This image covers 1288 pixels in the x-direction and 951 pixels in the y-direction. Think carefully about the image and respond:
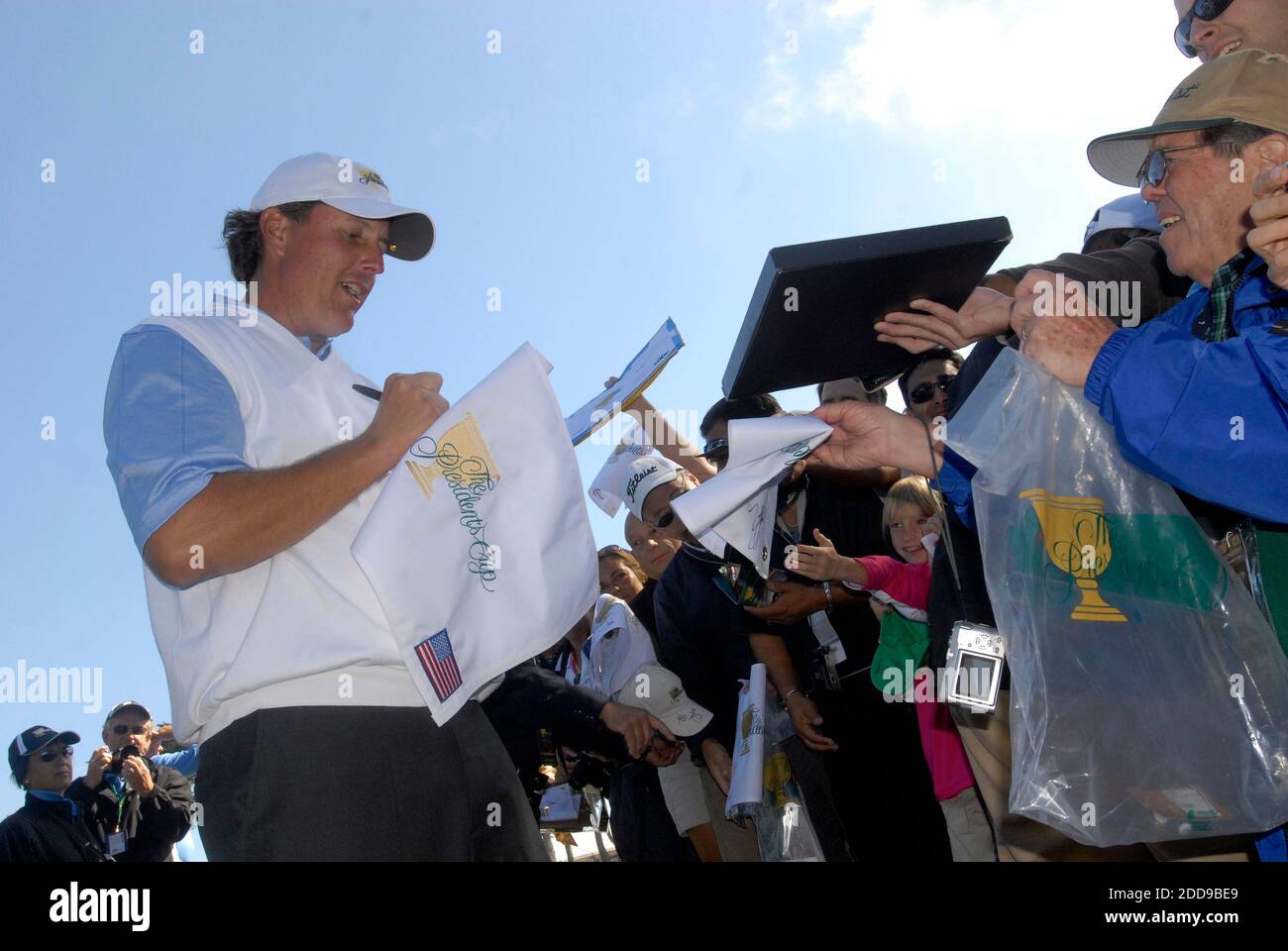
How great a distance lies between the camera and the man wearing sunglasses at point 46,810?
19.0ft

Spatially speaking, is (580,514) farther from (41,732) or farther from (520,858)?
(41,732)

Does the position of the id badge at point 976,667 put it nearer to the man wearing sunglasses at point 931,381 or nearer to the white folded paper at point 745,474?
the white folded paper at point 745,474

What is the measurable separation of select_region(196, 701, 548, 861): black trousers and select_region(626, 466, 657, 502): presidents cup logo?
2.97 m

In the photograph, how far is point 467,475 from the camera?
6.71 feet

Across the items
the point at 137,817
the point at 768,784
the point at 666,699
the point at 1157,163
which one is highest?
the point at 1157,163

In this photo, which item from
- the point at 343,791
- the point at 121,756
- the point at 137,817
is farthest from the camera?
the point at 121,756

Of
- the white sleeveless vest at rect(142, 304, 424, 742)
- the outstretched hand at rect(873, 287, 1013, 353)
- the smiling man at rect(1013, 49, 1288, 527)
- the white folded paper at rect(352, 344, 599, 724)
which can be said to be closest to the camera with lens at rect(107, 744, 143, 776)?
the white sleeveless vest at rect(142, 304, 424, 742)

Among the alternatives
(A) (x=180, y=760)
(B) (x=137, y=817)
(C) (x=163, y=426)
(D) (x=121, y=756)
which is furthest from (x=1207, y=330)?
(A) (x=180, y=760)

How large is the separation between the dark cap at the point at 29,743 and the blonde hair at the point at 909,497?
5199 mm

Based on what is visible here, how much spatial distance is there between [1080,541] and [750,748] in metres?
2.13

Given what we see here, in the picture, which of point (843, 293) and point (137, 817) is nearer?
point (843, 293)

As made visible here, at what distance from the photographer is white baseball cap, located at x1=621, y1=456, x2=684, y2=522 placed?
4859mm

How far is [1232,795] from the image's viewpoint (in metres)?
1.82

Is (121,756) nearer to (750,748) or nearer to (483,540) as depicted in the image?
(750,748)
